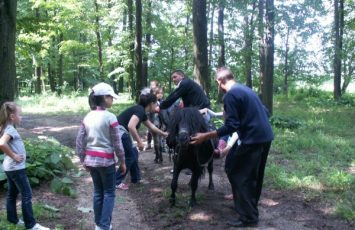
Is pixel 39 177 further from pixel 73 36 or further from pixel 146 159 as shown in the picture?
pixel 73 36

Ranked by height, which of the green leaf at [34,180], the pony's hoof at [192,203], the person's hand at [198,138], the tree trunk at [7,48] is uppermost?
the tree trunk at [7,48]

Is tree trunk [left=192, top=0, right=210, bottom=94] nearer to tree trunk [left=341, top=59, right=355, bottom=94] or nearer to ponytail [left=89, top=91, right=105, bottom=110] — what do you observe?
ponytail [left=89, top=91, right=105, bottom=110]

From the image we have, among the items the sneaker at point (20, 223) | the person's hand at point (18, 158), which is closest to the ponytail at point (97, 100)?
the person's hand at point (18, 158)

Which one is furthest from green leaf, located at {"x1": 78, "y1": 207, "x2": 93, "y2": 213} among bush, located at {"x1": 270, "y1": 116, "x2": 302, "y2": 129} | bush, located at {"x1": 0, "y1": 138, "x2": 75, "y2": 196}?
bush, located at {"x1": 270, "y1": 116, "x2": 302, "y2": 129}

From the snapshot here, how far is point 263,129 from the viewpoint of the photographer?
5.09 meters

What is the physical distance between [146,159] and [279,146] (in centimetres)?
363

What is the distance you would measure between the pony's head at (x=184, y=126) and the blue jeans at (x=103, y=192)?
123 cm

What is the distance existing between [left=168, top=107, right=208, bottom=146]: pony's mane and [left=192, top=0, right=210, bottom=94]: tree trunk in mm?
5664

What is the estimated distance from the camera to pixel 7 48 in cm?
680

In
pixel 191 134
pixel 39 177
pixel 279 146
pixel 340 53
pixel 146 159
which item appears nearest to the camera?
pixel 191 134

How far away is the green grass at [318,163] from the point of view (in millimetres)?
6516

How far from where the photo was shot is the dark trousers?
5.14 meters

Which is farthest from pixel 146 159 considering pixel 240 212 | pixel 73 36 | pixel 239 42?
pixel 73 36

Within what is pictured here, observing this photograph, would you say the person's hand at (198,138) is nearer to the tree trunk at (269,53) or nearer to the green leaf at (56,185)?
the green leaf at (56,185)
